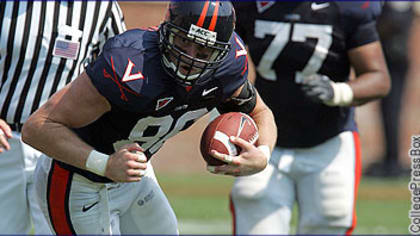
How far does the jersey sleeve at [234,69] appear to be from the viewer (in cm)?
314

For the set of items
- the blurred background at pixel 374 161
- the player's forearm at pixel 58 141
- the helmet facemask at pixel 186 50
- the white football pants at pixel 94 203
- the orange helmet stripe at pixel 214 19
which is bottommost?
the blurred background at pixel 374 161

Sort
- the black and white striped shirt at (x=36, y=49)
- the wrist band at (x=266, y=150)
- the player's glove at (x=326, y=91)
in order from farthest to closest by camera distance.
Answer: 1. the player's glove at (x=326, y=91)
2. the black and white striped shirt at (x=36, y=49)
3. the wrist band at (x=266, y=150)

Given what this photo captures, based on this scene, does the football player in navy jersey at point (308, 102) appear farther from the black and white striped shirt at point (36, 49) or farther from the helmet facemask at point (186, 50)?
the helmet facemask at point (186, 50)

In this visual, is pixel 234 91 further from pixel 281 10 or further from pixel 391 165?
pixel 391 165

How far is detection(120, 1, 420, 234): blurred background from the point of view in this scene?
6.50 meters

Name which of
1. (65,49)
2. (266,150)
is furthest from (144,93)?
(65,49)

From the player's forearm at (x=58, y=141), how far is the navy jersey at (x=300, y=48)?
1530mm

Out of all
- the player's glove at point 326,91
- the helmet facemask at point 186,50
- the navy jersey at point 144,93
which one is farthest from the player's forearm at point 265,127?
the player's glove at point 326,91

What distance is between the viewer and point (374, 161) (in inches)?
364

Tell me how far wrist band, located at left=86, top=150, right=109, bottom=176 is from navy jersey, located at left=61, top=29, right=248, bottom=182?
0.66 ft

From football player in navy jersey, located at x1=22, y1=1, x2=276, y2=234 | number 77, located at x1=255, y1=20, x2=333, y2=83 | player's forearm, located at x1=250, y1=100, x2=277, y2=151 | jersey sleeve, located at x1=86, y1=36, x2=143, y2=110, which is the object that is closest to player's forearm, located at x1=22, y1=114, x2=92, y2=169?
football player in navy jersey, located at x1=22, y1=1, x2=276, y2=234

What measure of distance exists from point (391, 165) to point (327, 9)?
4.66 m

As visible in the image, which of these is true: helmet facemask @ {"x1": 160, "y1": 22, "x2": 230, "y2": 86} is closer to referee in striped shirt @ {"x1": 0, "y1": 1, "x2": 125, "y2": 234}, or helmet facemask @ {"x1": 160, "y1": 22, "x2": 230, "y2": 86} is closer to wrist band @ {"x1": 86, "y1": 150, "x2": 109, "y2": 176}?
wrist band @ {"x1": 86, "y1": 150, "x2": 109, "y2": 176}

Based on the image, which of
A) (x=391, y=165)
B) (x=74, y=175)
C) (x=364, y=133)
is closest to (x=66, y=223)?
(x=74, y=175)
